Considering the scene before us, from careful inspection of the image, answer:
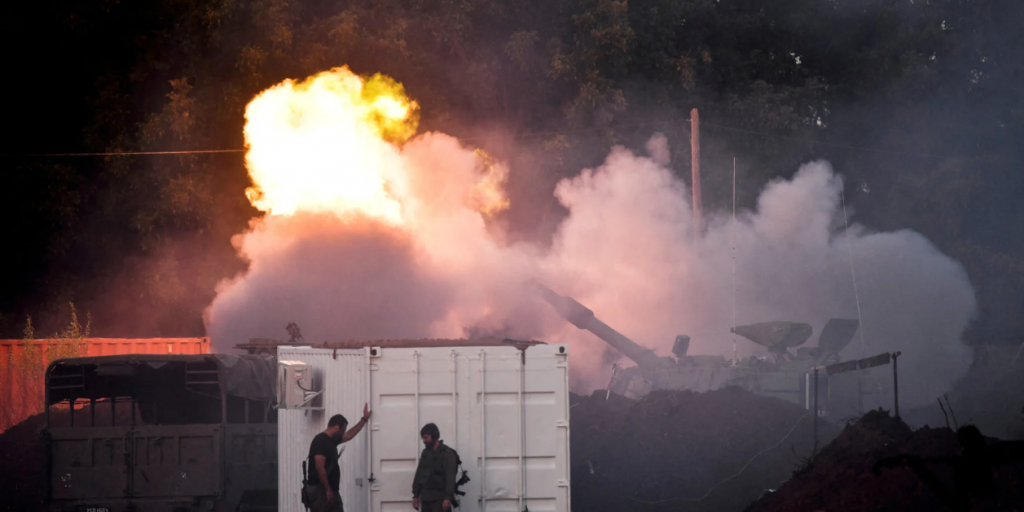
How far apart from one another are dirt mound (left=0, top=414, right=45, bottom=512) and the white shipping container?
30.1ft

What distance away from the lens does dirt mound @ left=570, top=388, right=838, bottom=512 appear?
17359mm

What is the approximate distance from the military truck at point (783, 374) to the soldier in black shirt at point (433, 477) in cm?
Result: 1038

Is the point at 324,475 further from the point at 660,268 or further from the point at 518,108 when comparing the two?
the point at 518,108

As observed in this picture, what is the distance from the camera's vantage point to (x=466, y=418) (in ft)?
41.4

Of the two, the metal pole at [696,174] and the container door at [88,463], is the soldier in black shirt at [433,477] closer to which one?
the container door at [88,463]

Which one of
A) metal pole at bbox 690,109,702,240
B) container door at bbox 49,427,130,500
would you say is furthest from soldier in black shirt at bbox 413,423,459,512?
metal pole at bbox 690,109,702,240

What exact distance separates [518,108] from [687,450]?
762 inches

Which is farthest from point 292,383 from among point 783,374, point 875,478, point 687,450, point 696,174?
Result: point 696,174

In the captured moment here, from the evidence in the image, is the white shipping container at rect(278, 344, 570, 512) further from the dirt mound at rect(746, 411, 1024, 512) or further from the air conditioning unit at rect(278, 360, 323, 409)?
the dirt mound at rect(746, 411, 1024, 512)

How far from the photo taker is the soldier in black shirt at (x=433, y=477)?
12.0 meters

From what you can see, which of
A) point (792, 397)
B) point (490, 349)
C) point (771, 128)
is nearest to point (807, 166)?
point (771, 128)

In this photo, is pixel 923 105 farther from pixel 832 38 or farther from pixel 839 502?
pixel 839 502

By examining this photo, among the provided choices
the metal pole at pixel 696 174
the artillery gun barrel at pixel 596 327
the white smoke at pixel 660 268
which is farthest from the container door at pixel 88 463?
the metal pole at pixel 696 174

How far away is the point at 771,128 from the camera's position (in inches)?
1363
